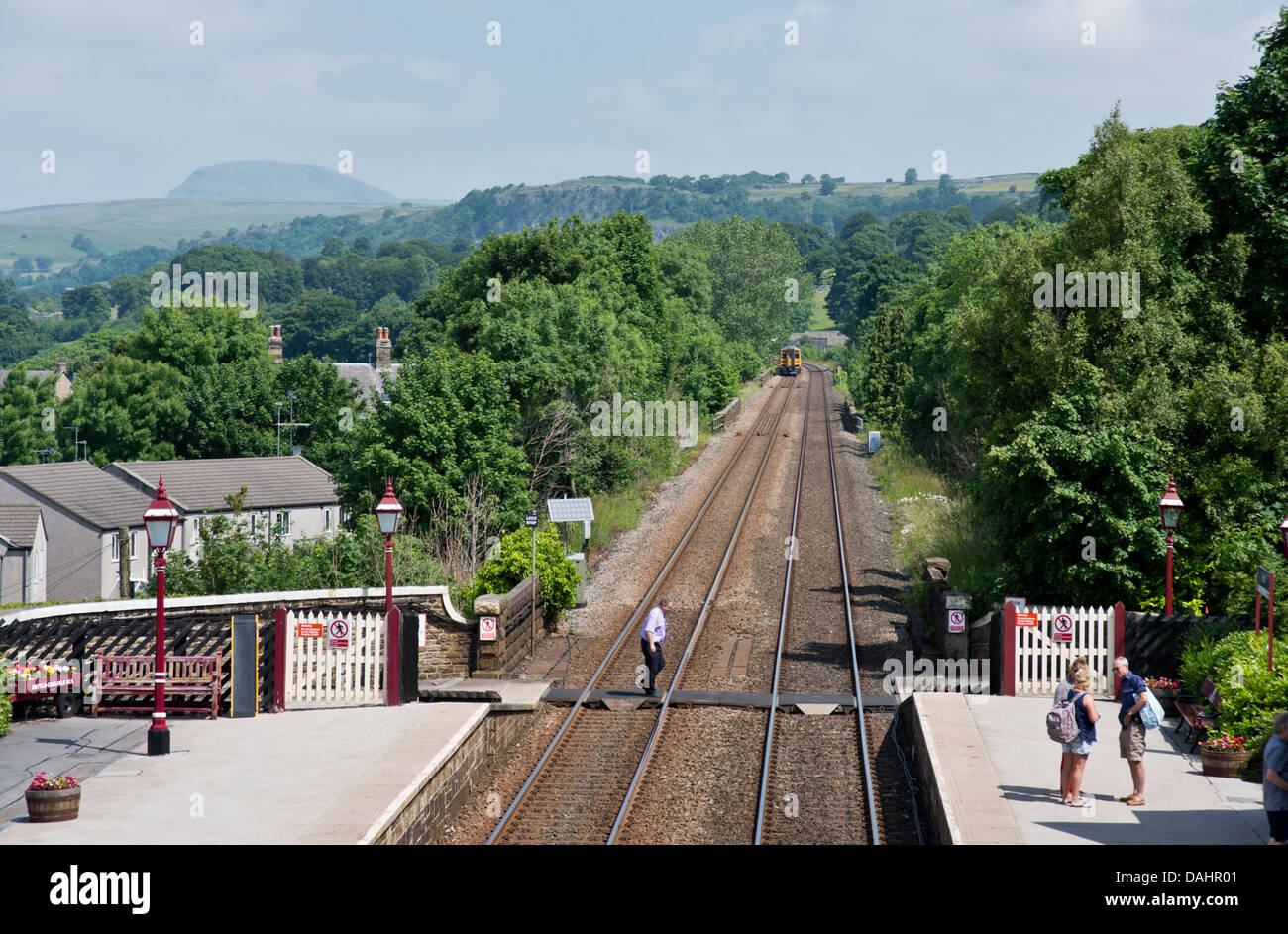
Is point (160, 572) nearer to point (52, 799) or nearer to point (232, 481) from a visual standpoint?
point (52, 799)

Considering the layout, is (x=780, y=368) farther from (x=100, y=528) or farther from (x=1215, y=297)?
(x=1215, y=297)

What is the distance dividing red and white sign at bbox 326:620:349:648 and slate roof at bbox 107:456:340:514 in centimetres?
3412

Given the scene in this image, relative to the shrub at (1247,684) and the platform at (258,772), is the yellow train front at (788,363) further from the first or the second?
the shrub at (1247,684)

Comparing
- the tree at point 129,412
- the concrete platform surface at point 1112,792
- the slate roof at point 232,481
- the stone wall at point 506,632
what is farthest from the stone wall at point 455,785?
the tree at point 129,412

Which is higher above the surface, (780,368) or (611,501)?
(780,368)

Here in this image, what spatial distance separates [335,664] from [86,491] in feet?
123

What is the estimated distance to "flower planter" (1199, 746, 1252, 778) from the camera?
518 inches

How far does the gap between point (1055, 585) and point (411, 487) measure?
15012mm

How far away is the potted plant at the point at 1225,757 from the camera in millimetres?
13164

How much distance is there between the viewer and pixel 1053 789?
12.7 meters

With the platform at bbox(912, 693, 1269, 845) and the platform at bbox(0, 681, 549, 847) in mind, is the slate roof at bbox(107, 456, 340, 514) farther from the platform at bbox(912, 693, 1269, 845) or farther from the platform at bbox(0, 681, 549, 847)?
the platform at bbox(912, 693, 1269, 845)

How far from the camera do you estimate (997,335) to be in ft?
79.2

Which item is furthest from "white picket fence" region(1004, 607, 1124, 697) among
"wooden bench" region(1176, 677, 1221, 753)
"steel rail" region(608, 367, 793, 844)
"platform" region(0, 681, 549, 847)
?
"platform" region(0, 681, 549, 847)
